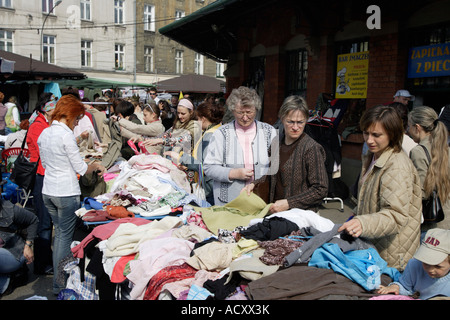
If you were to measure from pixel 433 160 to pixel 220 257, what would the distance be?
222 centimetres

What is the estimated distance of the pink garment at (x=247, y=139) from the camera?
11.8 feet

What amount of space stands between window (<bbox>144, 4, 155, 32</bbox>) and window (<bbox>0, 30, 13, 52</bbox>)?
39.7ft

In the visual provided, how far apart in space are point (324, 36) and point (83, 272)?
7456 millimetres

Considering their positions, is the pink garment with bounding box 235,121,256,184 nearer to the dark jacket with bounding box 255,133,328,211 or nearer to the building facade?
the dark jacket with bounding box 255,133,328,211

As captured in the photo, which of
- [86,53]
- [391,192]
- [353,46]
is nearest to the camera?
[391,192]

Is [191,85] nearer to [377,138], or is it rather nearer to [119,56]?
[377,138]

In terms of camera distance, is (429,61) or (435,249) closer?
(435,249)

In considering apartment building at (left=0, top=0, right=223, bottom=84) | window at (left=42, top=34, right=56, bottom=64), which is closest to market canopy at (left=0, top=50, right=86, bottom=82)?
apartment building at (left=0, top=0, right=223, bottom=84)

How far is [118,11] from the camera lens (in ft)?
117

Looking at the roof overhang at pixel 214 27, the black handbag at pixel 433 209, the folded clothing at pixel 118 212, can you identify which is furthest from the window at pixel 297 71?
the folded clothing at pixel 118 212

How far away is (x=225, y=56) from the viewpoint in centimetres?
1516

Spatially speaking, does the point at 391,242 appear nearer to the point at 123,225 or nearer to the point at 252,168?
the point at 252,168

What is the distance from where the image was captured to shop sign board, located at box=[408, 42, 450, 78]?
6.47 meters

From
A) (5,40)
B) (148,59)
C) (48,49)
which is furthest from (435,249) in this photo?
(148,59)
